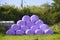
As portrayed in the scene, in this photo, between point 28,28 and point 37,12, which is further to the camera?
point 37,12

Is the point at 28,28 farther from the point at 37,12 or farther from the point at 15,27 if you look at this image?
the point at 37,12

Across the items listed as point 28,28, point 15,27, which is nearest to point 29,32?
point 28,28

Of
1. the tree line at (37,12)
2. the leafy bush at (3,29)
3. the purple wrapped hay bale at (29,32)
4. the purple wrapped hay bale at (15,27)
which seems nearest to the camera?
the purple wrapped hay bale at (29,32)

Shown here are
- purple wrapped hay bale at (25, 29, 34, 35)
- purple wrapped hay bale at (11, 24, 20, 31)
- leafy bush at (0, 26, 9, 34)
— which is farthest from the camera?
leafy bush at (0, 26, 9, 34)

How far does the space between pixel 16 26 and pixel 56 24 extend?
1.96 m

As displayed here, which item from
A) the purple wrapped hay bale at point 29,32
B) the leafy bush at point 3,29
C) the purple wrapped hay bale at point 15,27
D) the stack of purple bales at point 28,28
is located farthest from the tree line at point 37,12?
the purple wrapped hay bale at point 29,32

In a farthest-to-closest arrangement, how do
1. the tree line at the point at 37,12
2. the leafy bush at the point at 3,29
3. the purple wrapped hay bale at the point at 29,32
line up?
the tree line at the point at 37,12 → the leafy bush at the point at 3,29 → the purple wrapped hay bale at the point at 29,32

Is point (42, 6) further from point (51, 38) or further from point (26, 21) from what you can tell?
point (51, 38)

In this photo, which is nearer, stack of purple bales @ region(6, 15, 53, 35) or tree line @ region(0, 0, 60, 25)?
stack of purple bales @ region(6, 15, 53, 35)

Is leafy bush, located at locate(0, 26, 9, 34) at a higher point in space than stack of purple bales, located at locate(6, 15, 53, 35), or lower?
lower

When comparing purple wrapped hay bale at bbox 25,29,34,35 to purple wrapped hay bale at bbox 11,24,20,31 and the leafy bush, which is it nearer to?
purple wrapped hay bale at bbox 11,24,20,31

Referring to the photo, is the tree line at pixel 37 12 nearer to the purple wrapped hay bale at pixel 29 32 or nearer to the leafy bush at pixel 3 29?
the leafy bush at pixel 3 29

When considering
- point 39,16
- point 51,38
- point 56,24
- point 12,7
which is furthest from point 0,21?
point 51,38

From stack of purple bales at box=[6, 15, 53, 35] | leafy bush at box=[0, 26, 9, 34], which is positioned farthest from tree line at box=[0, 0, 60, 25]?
stack of purple bales at box=[6, 15, 53, 35]
